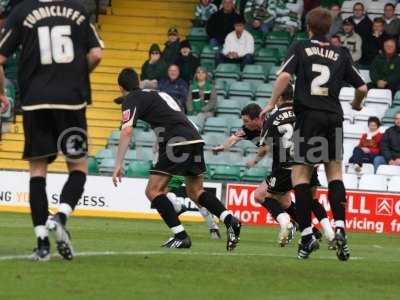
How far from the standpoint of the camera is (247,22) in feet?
91.8

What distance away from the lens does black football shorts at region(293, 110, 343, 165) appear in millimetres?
12352

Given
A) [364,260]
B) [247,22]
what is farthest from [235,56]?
[364,260]

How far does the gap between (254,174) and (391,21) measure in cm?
437

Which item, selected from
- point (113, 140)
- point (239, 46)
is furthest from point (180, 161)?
point (239, 46)

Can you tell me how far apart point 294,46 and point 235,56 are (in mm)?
14352

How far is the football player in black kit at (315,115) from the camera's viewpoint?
12.4 m

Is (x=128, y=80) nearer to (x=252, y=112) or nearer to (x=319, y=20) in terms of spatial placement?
(x=319, y=20)

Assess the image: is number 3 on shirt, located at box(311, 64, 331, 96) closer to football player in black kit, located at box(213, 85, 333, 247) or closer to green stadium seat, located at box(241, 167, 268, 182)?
football player in black kit, located at box(213, 85, 333, 247)

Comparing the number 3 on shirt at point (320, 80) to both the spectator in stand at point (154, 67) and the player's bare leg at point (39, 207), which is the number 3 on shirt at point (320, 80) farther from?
the spectator in stand at point (154, 67)

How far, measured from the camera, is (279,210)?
16281 mm

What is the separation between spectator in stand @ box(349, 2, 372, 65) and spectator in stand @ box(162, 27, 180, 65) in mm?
3614

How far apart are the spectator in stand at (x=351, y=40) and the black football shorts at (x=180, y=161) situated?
1185 centimetres

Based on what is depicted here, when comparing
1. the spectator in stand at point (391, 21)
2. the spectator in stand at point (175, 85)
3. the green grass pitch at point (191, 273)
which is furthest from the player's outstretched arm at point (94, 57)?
the spectator in stand at point (391, 21)

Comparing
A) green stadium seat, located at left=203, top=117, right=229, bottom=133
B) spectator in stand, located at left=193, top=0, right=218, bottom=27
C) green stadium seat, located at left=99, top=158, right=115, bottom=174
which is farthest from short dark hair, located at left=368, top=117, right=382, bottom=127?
spectator in stand, located at left=193, top=0, right=218, bottom=27
